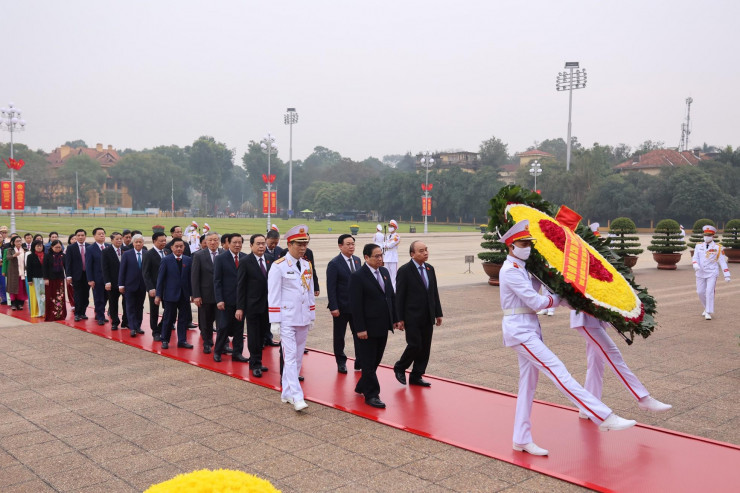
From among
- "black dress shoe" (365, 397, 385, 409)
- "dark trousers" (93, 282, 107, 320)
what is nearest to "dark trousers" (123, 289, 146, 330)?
"dark trousers" (93, 282, 107, 320)

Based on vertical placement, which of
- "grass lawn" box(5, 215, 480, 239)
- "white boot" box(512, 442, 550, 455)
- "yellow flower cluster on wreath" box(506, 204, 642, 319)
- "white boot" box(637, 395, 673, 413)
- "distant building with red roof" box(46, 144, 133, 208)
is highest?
"distant building with red roof" box(46, 144, 133, 208)

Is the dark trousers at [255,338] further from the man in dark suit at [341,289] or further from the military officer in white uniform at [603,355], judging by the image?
the military officer in white uniform at [603,355]

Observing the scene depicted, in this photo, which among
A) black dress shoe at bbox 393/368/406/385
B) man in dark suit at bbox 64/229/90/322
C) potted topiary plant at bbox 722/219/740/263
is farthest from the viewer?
potted topiary plant at bbox 722/219/740/263

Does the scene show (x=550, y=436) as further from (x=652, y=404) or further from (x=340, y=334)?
(x=340, y=334)

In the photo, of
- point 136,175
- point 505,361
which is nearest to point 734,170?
point 505,361

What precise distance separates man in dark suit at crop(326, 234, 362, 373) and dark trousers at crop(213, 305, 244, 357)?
54.4 inches

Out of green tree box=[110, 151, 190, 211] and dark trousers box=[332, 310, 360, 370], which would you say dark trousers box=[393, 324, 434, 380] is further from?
green tree box=[110, 151, 190, 211]

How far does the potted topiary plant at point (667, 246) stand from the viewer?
2333 centimetres

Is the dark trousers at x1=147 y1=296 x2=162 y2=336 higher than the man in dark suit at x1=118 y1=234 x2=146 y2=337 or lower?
lower

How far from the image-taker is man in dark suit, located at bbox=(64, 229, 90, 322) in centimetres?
1110

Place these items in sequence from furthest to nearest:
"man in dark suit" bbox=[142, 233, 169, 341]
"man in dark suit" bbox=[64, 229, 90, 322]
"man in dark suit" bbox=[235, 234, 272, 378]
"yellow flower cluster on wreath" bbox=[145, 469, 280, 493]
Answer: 1. "man in dark suit" bbox=[64, 229, 90, 322]
2. "man in dark suit" bbox=[142, 233, 169, 341]
3. "man in dark suit" bbox=[235, 234, 272, 378]
4. "yellow flower cluster on wreath" bbox=[145, 469, 280, 493]

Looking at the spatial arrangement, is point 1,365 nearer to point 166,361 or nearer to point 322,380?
point 166,361

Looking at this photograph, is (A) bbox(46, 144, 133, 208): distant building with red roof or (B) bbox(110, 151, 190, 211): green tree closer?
(A) bbox(46, 144, 133, 208): distant building with red roof

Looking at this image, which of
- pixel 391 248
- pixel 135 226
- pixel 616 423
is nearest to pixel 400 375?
pixel 616 423
